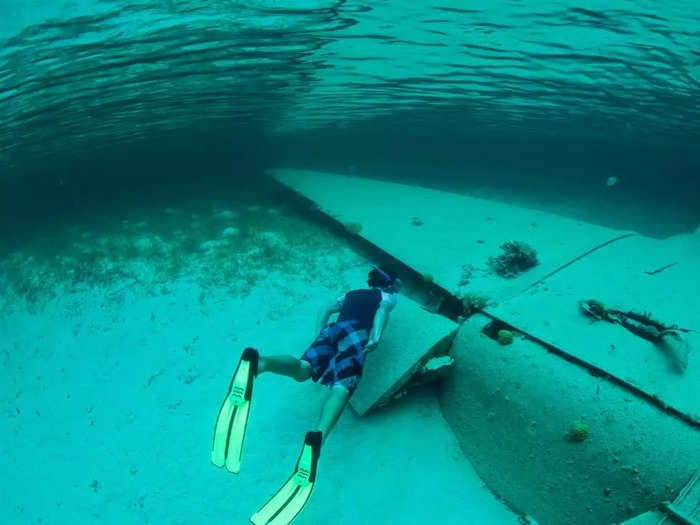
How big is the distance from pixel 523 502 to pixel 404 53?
979 cm

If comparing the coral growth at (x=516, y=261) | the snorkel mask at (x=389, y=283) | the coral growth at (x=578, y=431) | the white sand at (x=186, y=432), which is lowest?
the white sand at (x=186, y=432)

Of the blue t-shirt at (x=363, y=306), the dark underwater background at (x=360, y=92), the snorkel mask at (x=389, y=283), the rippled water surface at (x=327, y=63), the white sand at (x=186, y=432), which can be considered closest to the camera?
the white sand at (x=186, y=432)

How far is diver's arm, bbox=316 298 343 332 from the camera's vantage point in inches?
206

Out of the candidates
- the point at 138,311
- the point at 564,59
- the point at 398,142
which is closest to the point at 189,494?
the point at 138,311

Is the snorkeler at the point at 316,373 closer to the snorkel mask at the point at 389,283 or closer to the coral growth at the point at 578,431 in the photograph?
the snorkel mask at the point at 389,283

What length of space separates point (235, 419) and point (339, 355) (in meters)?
1.34

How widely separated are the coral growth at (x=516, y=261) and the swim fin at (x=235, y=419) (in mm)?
4332

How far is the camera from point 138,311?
779 cm

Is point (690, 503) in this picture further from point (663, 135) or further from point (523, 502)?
point (663, 135)

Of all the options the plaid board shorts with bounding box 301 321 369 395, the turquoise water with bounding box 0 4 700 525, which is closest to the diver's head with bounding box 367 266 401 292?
the plaid board shorts with bounding box 301 321 369 395

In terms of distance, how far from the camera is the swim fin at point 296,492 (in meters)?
3.55

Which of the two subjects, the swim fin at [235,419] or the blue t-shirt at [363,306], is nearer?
the swim fin at [235,419]

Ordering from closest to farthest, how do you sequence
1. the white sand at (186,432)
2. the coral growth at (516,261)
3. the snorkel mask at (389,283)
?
1. the white sand at (186,432)
2. the snorkel mask at (389,283)
3. the coral growth at (516,261)

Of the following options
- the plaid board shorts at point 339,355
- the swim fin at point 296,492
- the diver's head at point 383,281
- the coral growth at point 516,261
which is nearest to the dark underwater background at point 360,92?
the coral growth at point 516,261
